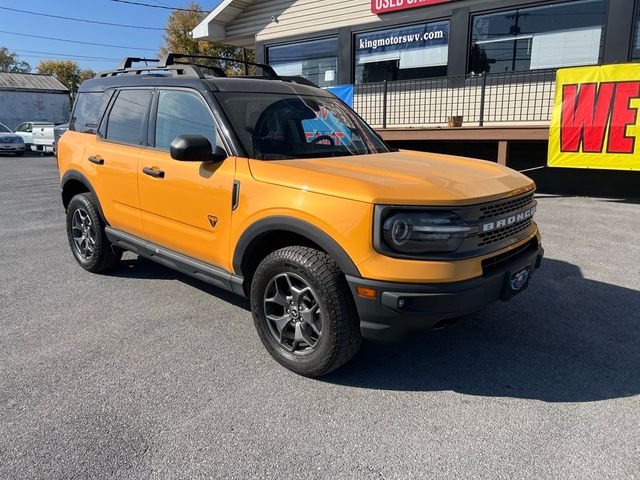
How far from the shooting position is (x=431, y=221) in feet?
8.85

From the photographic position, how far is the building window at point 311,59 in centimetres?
1309

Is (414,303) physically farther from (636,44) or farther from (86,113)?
(636,44)

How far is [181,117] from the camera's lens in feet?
12.7

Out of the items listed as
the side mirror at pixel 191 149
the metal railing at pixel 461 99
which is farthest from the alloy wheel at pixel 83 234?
the metal railing at pixel 461 99

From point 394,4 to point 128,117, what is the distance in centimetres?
881

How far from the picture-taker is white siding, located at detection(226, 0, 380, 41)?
483 inches

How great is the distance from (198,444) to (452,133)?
904cm

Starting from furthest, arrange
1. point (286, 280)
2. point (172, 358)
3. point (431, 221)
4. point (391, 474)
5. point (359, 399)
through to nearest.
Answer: point (172, 358) → point (286, 280) → point (359, 399) → point (431, 221) → point (391, 474)

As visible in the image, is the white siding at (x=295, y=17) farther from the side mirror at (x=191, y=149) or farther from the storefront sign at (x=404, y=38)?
the side mirror at (x=191, y=149)

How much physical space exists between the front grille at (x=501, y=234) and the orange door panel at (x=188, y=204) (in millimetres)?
1634

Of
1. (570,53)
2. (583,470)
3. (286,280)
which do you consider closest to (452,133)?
(570,53)

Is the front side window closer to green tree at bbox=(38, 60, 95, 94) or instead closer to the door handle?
the door handle

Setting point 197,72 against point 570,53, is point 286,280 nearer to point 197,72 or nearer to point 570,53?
point 197,72

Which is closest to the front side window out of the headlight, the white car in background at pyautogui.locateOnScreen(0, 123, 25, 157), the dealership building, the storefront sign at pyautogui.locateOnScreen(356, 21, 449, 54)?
the headlight
